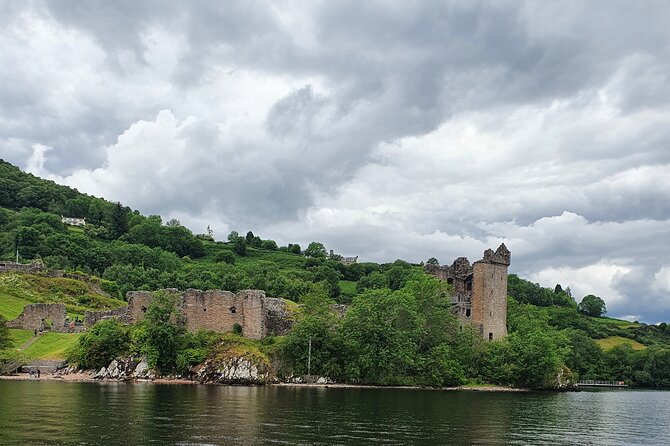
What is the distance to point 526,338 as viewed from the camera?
302 feet

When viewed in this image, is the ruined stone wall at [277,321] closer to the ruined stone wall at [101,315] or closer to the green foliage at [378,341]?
the green foliage at [378,341]

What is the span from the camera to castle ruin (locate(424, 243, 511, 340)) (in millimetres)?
95438

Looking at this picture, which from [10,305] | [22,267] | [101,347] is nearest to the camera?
[101,347]

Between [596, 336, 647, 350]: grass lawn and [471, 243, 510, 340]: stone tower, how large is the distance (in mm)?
63334

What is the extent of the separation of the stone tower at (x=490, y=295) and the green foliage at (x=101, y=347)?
48.8 m

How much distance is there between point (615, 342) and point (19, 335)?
128613 mm

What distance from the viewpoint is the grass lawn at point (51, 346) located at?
7745 cm

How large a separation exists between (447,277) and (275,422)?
74.3 meters

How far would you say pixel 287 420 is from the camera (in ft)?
123

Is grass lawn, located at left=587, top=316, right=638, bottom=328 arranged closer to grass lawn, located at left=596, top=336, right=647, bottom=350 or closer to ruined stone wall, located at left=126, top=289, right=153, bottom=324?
grass lawn, located at left=596, top=336, right=647, bottom=350

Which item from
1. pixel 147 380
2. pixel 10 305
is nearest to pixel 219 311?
pixel 147 380

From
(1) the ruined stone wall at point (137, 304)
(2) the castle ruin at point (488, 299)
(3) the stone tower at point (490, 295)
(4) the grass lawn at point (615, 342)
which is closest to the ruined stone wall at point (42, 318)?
(1) the ruined stone wall at point (137, 304)

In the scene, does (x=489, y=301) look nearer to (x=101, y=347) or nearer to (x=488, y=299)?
(x=488, y=299)

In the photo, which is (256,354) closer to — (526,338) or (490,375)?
(490,375)
